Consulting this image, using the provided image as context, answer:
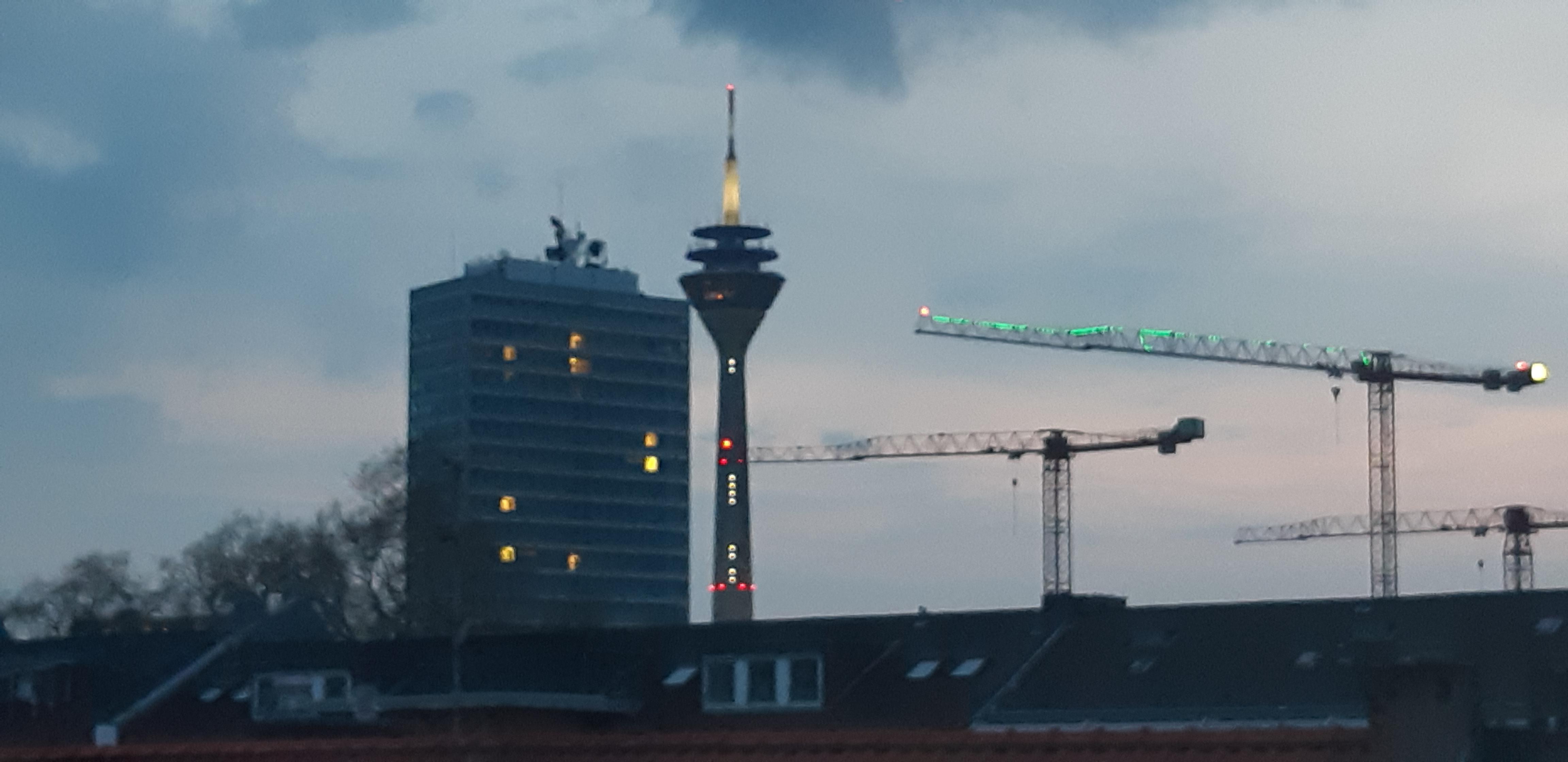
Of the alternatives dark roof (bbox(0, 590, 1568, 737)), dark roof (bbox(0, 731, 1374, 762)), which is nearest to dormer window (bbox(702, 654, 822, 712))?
dark roof (bbox(0, 590, 1568, 737))

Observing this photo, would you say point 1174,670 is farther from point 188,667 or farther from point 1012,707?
point 188,667

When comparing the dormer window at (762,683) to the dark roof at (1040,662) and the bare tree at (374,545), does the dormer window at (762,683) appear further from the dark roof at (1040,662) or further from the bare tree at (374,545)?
the bare tree at (374,545)

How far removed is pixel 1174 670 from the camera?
6331 centimetres

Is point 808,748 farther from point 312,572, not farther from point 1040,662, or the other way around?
point 312,572

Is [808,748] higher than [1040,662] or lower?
higher

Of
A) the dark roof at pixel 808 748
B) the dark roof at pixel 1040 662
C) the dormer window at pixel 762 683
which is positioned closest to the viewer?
the dark roof at pixel 808 748

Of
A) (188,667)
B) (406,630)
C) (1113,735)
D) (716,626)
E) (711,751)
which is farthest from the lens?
(406,630)

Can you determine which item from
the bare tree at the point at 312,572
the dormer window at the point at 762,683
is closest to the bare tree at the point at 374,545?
the bare tree at the point at 312,572

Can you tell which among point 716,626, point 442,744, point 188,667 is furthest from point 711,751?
point 188,667

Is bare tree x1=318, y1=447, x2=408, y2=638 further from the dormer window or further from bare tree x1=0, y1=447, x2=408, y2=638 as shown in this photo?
the dormer window

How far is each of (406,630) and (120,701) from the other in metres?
61.5

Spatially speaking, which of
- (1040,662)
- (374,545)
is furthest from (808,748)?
(374,545)

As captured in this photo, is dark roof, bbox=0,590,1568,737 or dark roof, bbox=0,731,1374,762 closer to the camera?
dark roof, bbox=0,731,1374,762

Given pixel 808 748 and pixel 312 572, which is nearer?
pixel 808 748
